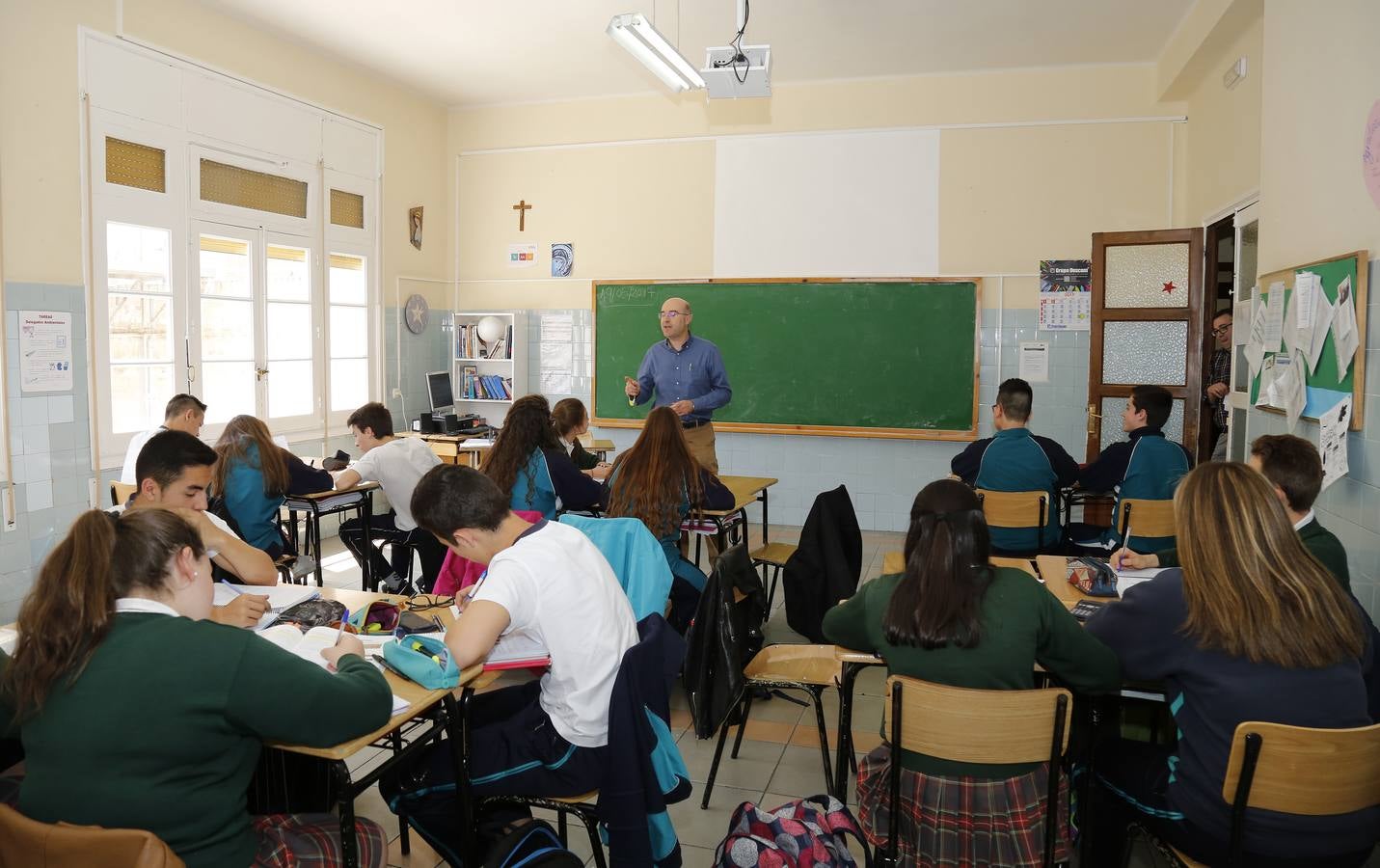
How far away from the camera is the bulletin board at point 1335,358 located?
2.98 metres

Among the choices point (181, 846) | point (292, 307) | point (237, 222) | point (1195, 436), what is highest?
point (237, 222)

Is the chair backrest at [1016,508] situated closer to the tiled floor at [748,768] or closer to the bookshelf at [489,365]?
Result: the tiled floor at [748,768]

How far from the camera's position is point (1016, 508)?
4340mm


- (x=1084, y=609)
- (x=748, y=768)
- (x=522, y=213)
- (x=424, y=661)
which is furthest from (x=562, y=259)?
(x=424, y=661)

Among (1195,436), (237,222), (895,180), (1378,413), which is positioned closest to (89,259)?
(237,222)

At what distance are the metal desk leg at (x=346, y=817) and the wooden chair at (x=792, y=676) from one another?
4.15 ft

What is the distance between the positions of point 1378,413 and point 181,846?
3359 mm

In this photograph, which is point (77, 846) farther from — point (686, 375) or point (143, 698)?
point (686, 375)

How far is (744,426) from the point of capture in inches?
302

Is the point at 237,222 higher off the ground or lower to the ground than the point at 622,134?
lower

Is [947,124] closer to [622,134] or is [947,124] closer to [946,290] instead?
[946,290]

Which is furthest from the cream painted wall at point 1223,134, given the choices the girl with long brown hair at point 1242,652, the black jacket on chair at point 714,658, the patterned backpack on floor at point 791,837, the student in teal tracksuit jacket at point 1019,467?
the patterned backpack on floor at point 791,837

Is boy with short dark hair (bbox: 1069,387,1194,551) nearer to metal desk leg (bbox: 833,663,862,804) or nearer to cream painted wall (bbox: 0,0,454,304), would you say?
metal desk leg (bbox: 833,663,862,804)

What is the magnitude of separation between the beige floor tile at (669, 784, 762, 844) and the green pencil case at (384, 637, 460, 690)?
1.07 meters
